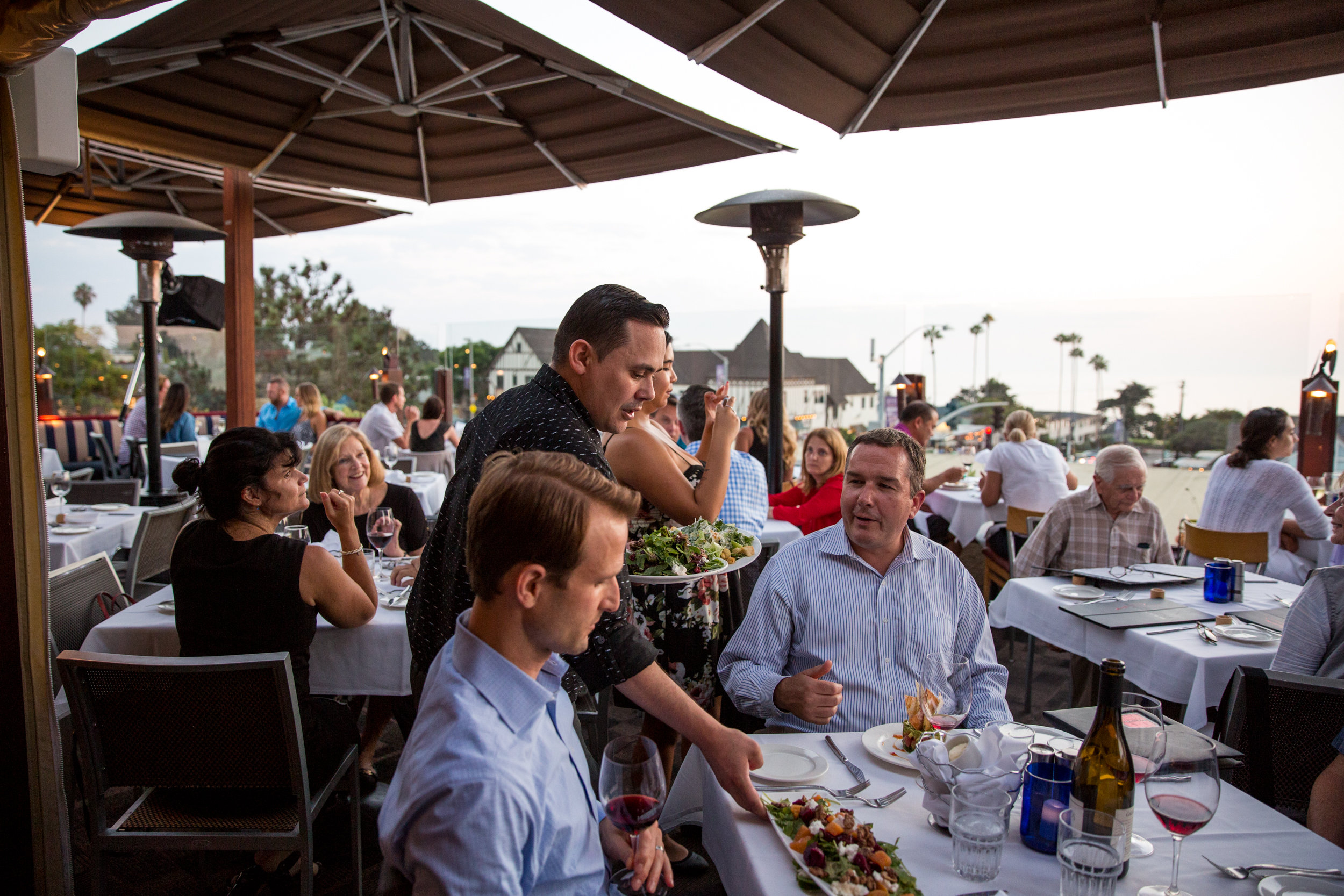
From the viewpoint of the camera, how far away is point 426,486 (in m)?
7.17

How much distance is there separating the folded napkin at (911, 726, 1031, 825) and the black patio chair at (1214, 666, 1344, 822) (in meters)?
1.00

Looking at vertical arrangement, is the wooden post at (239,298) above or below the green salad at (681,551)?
above

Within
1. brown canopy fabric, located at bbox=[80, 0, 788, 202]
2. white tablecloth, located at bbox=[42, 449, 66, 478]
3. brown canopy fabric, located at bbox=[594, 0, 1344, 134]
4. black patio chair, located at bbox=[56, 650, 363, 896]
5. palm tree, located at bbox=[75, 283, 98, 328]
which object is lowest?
black patio chair, located at bbox=[56, 650, 363, 896]

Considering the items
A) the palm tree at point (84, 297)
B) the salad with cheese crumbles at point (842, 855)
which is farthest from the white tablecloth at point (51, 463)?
the palm tree at point (84, 297)

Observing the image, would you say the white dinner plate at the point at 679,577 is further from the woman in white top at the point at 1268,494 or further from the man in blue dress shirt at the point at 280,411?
the man in blue dress shirt at the point at 280,411

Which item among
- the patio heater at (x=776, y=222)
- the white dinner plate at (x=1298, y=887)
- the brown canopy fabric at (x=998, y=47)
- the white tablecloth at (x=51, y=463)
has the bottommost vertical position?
the white dinner plate at (x=1298, y=887)

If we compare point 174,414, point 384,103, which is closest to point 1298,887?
point 384,103

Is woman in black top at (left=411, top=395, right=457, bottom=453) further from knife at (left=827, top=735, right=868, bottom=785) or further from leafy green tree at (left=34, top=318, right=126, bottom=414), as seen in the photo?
leafy green tree at (left=34, top=318, right=126, bottom=414)

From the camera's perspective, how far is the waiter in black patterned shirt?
1.53 m

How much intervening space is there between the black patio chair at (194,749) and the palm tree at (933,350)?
10.2 metres

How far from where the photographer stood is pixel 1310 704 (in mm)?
2090

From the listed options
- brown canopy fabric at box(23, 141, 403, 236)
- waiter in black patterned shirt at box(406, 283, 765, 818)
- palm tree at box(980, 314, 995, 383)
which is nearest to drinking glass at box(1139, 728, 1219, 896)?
waiter in black patterned shirt at box(406, 283, 765, 818)

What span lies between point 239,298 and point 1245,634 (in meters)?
6.42

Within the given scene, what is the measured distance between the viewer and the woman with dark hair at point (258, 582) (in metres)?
2.36
